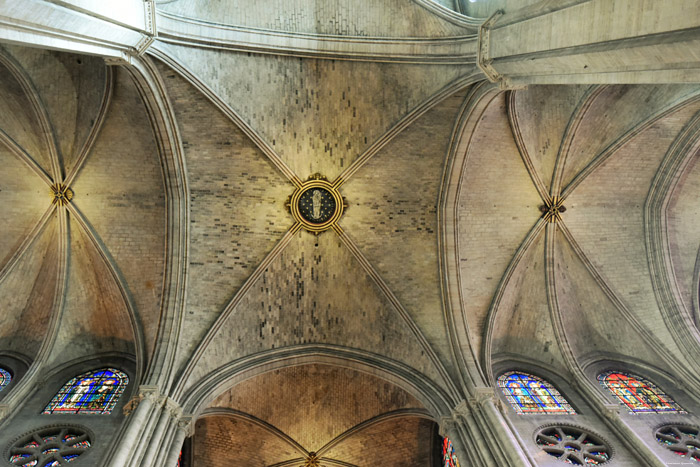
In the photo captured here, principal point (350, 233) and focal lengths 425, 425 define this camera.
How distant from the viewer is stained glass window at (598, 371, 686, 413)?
10914 mm

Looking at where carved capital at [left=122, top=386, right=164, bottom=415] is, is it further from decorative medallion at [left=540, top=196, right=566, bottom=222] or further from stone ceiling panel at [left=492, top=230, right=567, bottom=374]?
decorative medallion at [left=540, top=196, right=566, bottom=222]

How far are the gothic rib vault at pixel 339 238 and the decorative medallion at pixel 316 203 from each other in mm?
293

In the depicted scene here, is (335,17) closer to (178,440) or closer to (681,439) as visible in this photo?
(178,440)

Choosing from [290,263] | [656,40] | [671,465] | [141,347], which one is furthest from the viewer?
[290,263]

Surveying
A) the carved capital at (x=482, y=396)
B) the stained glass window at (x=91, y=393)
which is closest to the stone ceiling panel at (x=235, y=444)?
the stained glass window at (x=91, y=393)

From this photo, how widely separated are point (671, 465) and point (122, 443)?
11095mm

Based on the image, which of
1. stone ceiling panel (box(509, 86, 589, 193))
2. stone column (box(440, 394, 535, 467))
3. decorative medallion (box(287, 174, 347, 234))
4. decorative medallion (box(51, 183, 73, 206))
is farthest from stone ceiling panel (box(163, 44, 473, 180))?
stone column (box(440, 394, 535, 467))

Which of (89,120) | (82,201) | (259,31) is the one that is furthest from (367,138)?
(82,201)

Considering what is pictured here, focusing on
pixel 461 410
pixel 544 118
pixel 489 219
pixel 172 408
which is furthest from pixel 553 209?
pixel 172 408

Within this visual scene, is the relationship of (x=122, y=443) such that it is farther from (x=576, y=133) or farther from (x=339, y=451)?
(x=576, y=133)

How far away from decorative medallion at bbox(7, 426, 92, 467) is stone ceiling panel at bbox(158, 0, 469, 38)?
32.3 feet

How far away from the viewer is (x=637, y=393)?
11.5 metres

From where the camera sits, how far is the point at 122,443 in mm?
7863

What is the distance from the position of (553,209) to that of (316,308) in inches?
305
